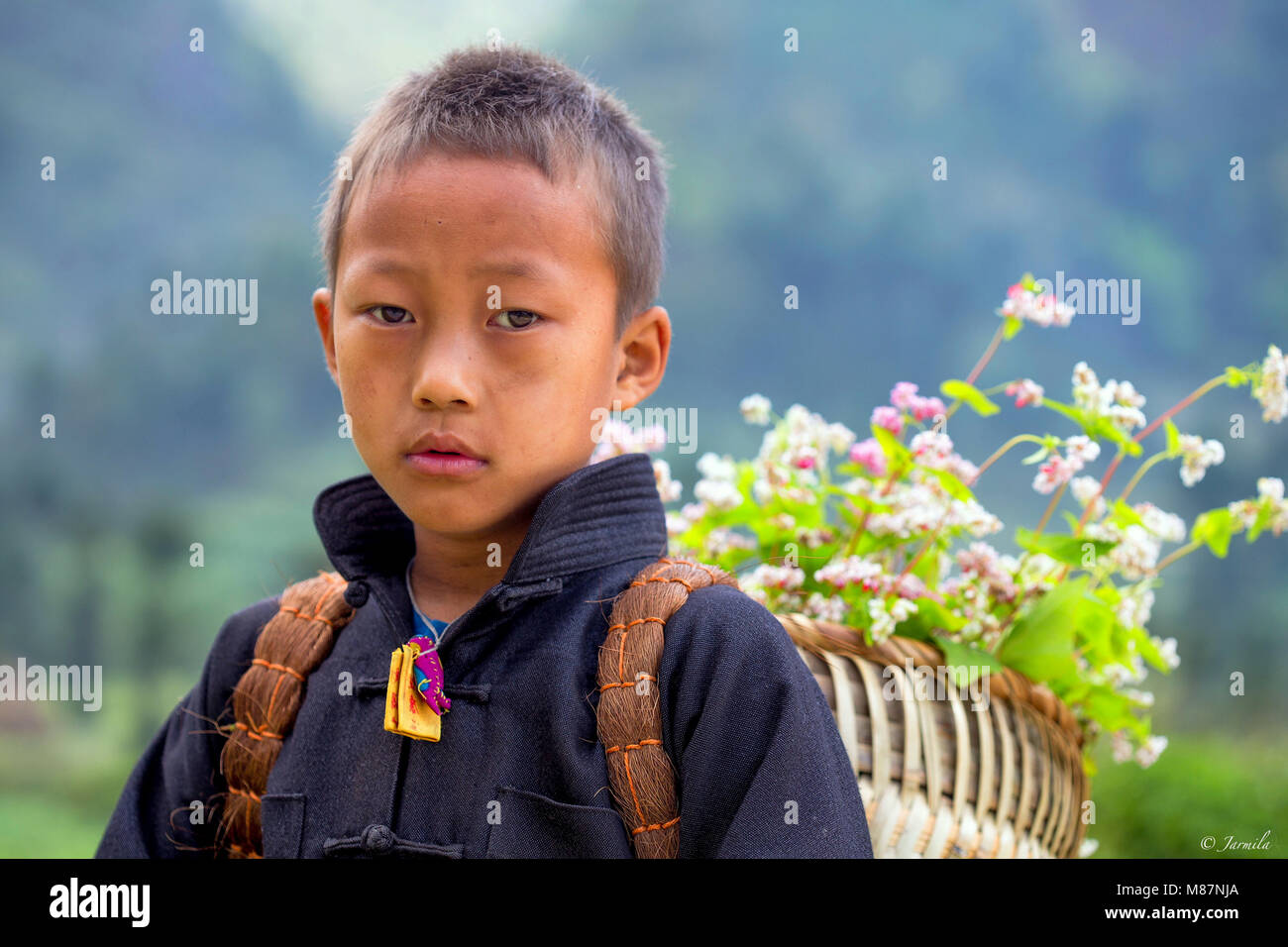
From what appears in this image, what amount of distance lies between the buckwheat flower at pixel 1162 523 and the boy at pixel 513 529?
0.72 m

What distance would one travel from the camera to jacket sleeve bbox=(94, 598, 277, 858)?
1.32m

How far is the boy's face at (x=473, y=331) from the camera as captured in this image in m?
1.09

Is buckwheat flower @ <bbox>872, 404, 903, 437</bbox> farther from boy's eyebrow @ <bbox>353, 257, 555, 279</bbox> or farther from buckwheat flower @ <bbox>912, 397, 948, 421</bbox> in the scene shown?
boy's eyebrow @ <bbox>353, 257, 555, 279</bbox>

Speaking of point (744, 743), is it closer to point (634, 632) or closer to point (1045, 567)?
point (634, 632)

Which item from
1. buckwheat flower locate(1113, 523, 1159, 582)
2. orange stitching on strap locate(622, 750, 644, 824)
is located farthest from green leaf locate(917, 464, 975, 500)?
orange stitching on strap locate(622, 750, 644, 824)

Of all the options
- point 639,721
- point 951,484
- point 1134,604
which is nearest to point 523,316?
point 639,721

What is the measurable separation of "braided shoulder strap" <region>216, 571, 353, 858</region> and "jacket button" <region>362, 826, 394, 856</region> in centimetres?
20

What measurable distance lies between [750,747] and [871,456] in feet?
2.26

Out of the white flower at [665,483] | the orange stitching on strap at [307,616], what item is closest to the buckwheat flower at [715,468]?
the white flower at [665,483]

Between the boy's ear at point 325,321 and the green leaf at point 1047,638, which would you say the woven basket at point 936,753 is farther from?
the boy's ear at point 325,321

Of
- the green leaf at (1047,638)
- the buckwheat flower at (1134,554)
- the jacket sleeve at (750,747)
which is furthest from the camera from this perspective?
the buckwheat flower at (1134,554)

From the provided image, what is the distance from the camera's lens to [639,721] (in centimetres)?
105

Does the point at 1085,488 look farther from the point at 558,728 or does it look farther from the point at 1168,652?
the point at 558,728
